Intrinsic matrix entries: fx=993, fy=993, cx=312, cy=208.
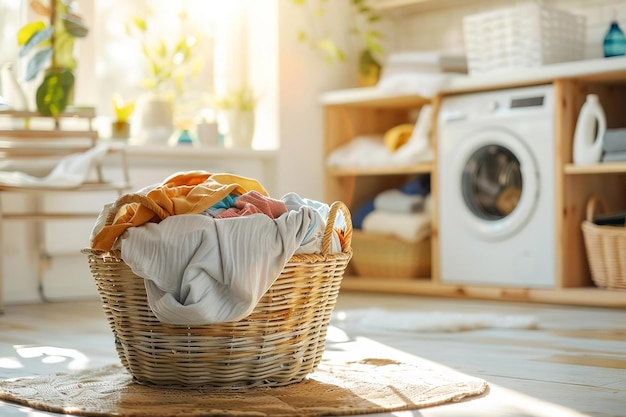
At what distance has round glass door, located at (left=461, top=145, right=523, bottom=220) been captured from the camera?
13.2 feet

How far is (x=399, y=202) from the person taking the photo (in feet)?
14.8

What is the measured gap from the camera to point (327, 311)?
201 centimetres

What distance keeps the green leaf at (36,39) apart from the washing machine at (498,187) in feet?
5.39

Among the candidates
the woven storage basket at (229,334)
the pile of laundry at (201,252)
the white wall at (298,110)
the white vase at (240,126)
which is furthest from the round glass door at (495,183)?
the pile of laundry at (201,252)

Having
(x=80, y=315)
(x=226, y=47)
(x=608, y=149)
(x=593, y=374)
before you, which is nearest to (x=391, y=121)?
(x=226, y=47)

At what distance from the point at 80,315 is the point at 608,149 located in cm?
203

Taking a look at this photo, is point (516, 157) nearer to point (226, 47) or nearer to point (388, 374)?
point (226, 47)

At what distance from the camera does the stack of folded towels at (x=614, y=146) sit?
3654mm

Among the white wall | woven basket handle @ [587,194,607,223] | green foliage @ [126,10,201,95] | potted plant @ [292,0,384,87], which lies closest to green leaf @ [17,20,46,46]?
green foliage @ [126,10,201,95]

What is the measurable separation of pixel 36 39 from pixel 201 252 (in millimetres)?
2353

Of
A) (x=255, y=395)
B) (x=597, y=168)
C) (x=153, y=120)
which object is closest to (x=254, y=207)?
(x=255, y=395)

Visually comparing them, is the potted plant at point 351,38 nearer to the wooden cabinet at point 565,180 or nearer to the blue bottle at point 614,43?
the wooden cabinet at point 565,180

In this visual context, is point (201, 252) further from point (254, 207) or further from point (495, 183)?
point (495, 183)

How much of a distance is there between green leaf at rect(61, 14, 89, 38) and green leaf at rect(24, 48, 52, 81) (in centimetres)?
11
